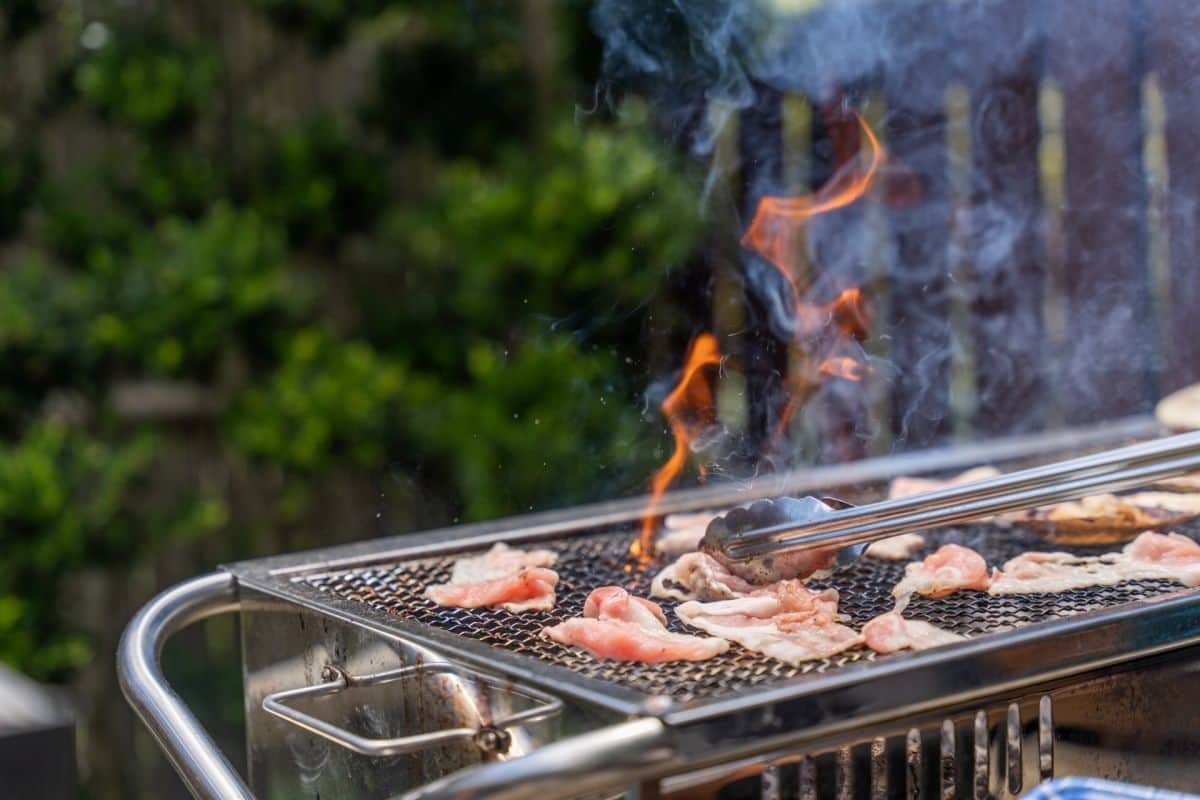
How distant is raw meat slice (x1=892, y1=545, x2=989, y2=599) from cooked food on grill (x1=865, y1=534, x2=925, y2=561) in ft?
0.69

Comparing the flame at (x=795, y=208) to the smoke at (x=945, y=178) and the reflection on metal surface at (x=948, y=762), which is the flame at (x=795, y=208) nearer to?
the smoke at (x=945, y=178)

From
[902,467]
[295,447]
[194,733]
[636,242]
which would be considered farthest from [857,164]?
[194,733]

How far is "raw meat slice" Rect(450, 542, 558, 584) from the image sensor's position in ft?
6.99

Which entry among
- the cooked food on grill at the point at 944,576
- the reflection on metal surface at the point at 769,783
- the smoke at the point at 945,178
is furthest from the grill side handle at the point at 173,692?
the smoke at the point at 945,178

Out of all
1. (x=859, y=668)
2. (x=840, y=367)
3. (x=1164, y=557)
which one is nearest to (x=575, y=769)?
(x=859, y=668)

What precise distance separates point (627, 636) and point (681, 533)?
2.20 feet

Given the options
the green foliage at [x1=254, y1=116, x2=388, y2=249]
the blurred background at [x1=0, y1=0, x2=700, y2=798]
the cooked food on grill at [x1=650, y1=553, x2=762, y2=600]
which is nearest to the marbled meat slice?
the cooked food on grill at [x1=650, y1=553, x2=762, y2=600]

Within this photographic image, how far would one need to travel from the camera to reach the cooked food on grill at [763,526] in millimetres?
1998

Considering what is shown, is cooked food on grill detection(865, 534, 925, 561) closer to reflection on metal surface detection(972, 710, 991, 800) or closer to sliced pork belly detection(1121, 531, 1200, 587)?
sliced pork belly detection(1121, 531, 1200, 587)

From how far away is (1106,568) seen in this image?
200 cm

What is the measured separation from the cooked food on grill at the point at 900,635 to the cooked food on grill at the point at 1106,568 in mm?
318

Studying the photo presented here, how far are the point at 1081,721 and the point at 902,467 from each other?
51.4 inches

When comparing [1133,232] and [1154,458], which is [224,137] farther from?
[1154,458]

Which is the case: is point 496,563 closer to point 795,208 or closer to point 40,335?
point 795,208
